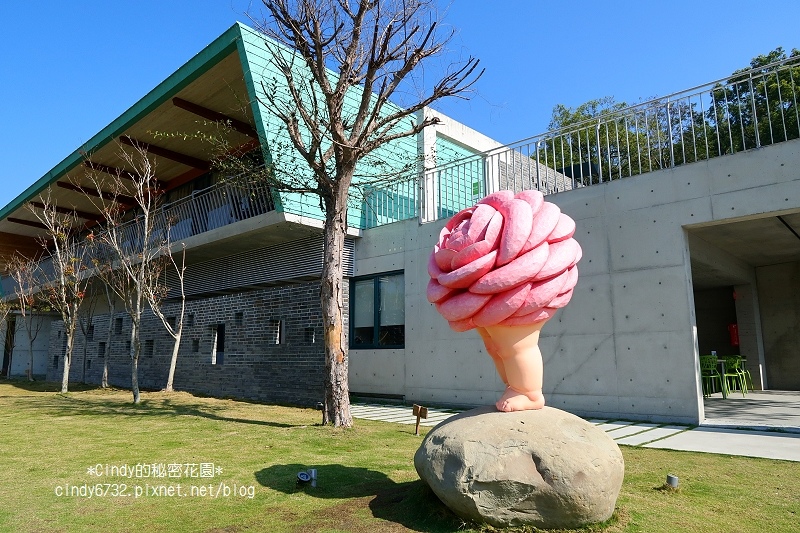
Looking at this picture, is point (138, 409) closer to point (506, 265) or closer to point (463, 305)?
point (463, 305)

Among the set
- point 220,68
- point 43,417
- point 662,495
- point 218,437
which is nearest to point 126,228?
point 220,68

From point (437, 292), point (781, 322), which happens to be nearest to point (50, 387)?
point (437, 292)

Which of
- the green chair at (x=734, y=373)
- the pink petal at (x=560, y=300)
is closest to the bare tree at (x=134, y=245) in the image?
the pink petal at (x=560, y=300)

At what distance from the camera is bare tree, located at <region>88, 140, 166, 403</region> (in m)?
13.0

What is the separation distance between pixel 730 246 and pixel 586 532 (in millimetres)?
10925

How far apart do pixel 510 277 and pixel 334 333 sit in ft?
15.1

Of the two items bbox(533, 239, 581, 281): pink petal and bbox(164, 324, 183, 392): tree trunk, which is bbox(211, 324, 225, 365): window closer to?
bbox(164, 324, 183, 392): tree trunk

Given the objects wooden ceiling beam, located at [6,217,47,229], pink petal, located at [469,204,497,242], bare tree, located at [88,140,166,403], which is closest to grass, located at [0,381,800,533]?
pink petal, located at [469,204,497,242]

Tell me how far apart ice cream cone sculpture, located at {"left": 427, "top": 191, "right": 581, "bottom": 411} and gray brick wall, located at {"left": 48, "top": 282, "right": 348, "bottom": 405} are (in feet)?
26.3

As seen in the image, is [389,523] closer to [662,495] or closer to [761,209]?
[662,495]

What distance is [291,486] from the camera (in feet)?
15.5

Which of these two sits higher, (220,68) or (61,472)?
(220,68)

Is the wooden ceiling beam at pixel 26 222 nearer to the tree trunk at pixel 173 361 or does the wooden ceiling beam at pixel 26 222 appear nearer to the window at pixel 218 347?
the tree trunk at pixel 173 361

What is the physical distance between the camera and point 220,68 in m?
12.7
